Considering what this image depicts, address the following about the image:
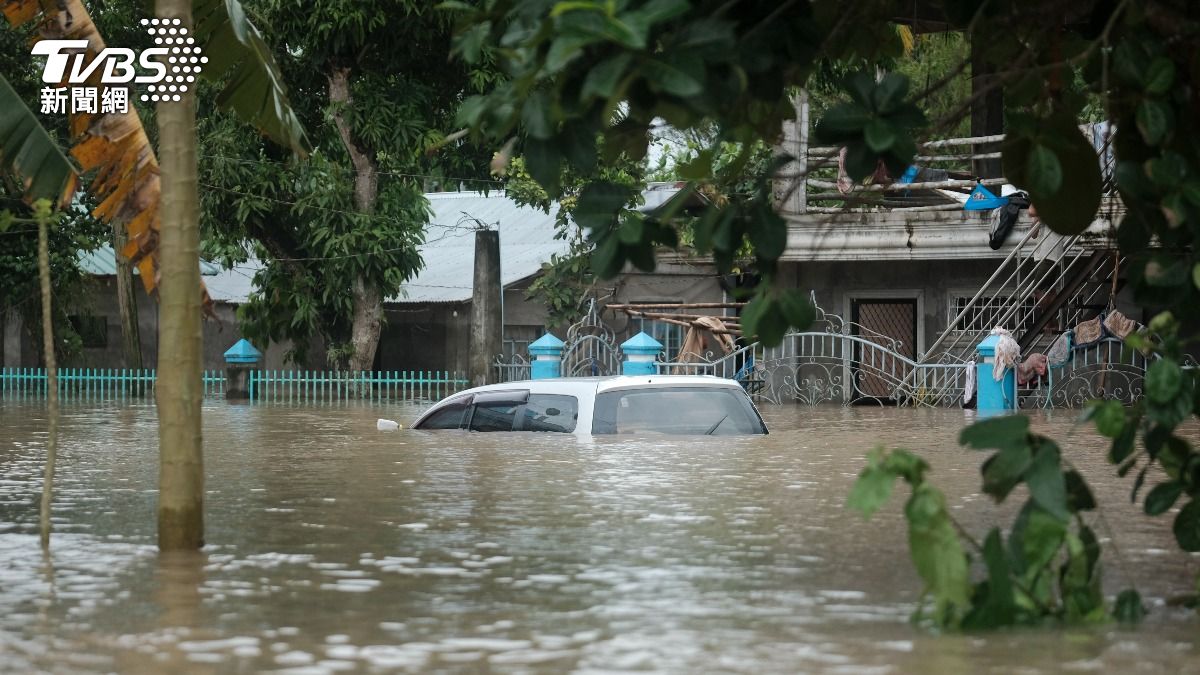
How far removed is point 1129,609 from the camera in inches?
251

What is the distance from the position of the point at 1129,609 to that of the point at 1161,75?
2.06 meters

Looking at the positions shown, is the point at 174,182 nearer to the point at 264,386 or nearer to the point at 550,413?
the point at 550,413

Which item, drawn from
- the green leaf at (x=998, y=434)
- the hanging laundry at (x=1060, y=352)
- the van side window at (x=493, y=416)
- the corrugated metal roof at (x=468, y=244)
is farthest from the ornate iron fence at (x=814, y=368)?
the green leaf at (x=998, y=434)

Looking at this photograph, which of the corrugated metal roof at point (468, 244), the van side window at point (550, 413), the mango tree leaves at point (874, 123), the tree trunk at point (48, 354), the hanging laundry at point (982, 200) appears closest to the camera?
the mango tree leaves at point (874, 123)

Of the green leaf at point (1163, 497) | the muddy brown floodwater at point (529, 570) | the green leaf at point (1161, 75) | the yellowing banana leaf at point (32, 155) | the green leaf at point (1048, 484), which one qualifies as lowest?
the muddy brown floodwater at point (529, 570)

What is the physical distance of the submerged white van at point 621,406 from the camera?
14.6 m

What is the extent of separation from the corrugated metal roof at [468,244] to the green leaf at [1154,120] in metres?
27.4

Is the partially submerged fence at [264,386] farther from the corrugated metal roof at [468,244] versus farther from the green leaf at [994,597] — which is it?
the green leaf at [994,597]

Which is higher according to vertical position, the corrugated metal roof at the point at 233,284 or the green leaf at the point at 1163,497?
the corrugated metal roof at the point at 233,284

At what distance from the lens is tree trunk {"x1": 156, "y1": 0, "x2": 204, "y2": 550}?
8117mm

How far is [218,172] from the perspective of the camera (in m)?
28.6

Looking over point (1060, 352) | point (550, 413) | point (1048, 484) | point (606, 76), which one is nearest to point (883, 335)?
point (1060, 352)

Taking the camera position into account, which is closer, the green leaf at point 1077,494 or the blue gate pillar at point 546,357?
the green leaf at point 1077,494

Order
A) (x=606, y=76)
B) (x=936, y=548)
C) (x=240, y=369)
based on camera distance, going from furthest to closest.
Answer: (x=240, y=369) < (x=936, y=548) < (x=606, y=76)
